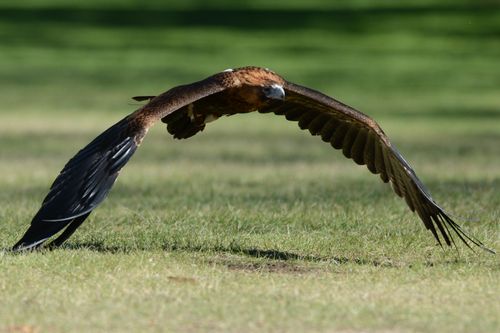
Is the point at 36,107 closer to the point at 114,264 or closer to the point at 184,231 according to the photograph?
the point at 184,231

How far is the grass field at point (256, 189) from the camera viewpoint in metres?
6.33

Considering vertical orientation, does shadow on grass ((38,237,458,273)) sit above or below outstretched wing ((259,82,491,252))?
below

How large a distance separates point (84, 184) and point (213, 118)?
1477 millimetres

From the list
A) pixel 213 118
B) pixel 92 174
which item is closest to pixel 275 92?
pixel 213 118

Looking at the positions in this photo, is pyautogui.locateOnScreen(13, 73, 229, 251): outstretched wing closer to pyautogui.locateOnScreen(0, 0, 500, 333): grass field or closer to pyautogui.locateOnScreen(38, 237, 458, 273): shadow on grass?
pyautogui.locateOnScreen(0, 0, 500, 333): grass field

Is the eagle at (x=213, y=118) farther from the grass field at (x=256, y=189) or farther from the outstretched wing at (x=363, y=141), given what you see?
the grass field at (x=256, y=189)

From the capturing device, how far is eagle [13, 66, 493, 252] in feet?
23.8

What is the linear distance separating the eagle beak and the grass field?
940mm

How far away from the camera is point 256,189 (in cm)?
1154

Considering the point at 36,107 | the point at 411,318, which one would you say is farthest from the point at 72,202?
the point at 36,107

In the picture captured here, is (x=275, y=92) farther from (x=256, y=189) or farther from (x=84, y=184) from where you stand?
(x=256, y=189)

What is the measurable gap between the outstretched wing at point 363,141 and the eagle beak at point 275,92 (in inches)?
6.1

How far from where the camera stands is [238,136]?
639 inches

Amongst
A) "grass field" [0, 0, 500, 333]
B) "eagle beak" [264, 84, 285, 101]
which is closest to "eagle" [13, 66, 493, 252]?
"eagle beak" [264, 84, 285, 101]
